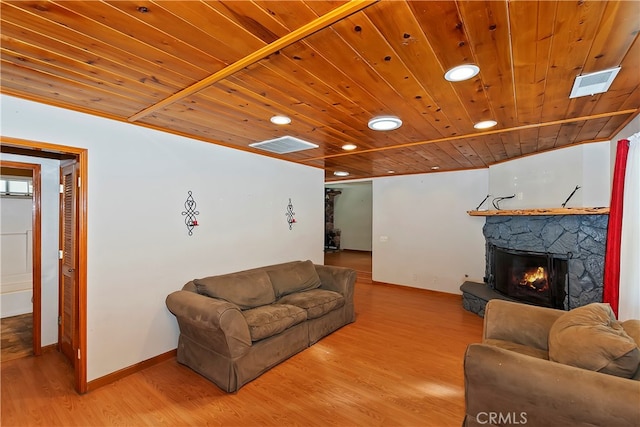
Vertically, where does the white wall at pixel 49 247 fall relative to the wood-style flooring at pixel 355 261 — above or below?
above

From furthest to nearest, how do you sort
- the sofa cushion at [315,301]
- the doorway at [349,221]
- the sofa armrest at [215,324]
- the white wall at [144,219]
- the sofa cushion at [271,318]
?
the doorway at [349,221] → the sofa cushion at [315,301] → the sofa cushion at [271,318] → the white wall at [144,219] → the sofa armrest at [215,324]

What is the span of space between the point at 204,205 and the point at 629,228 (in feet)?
13.5

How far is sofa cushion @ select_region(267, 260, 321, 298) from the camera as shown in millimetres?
3508

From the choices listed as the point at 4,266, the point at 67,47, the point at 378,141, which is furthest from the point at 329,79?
the point at 4,266

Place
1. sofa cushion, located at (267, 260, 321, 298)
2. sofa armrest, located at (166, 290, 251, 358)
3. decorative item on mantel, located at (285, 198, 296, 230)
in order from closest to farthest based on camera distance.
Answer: sofa armrest, located at (166, 290, 251, 358) < sofa cushion, located at (267, 260, 321, 298) < decorative item on mantel, located at (285, 198, 296, 230)

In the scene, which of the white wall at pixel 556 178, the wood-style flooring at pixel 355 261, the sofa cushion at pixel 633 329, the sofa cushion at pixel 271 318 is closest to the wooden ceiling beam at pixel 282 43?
the sofa cushion at pixel 271 318

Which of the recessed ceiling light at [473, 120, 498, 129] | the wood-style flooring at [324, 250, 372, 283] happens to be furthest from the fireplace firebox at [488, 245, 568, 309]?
the wood-style flooring at [324, 250, 372, 283]

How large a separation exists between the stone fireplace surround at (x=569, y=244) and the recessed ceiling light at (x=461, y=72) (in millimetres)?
2844

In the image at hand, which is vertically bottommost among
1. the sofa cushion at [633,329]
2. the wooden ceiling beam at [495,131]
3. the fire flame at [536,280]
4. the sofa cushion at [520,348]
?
the sofa cushion at [520,348]

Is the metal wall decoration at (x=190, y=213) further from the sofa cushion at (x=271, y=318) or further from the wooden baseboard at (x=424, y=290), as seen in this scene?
the wooden baseboard at (x=424, y=290)

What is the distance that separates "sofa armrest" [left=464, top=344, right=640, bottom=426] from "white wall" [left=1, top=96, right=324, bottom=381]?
271cm

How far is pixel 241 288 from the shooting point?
305 centimetres

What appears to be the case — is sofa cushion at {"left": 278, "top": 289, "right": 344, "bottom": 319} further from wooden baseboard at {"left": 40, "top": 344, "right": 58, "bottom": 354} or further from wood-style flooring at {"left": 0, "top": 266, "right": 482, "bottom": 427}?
wooden baseboard at {"left": 40, "top": 344, "right": 58, "bottom": 354}

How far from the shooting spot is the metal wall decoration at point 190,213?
3.04 meters
